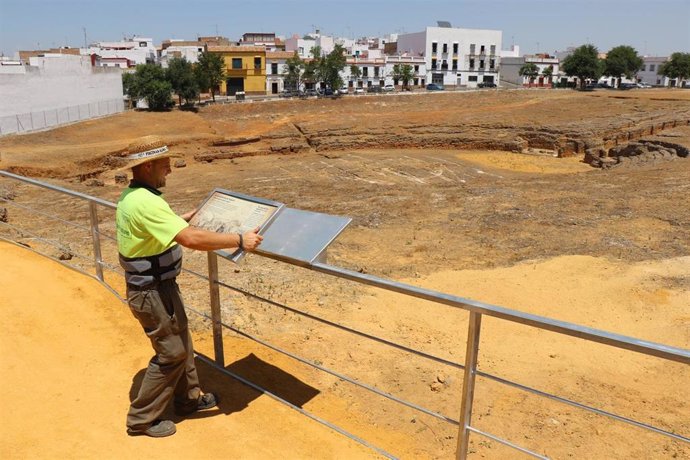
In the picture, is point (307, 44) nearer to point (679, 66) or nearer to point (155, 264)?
point (679, 66)

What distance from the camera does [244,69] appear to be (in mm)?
63469

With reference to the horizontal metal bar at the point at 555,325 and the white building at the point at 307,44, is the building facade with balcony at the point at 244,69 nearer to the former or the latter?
the white building at the point at 307,44

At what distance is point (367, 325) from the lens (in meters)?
7.68

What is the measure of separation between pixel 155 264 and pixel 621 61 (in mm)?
80097

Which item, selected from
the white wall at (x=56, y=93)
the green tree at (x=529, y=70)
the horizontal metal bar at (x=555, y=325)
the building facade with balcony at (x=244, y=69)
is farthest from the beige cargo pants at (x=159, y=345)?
the green tree at (x=529, y=70)

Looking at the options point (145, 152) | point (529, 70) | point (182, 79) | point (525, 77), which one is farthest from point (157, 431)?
point (525, 77)

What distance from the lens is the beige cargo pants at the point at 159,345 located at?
369 centimetres

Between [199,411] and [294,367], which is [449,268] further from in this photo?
[199,411]

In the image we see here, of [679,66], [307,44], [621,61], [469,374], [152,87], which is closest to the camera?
[469,374]

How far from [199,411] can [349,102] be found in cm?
4612

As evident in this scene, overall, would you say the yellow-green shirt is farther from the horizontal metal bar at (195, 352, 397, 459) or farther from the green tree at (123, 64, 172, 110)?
the green tree at (123, 64, 172, 110)

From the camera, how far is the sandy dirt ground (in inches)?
210

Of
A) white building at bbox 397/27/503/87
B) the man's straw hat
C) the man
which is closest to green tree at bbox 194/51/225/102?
white building at bbox 397/27/503/87

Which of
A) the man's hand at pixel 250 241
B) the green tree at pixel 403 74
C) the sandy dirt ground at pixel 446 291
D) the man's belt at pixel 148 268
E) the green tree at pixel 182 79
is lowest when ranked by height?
the sandy dirt ground at pixel 446 291
